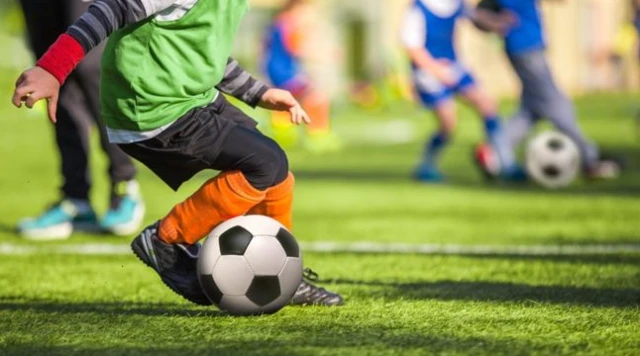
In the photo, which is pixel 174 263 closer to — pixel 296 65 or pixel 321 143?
pixel 296 65

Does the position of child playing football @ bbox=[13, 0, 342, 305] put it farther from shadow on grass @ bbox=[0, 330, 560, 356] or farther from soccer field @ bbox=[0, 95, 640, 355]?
shadow on grass @ bbox=[0, 330, 560, 356]

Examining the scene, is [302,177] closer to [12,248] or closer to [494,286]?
[12,248]

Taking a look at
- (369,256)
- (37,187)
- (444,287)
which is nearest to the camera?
(444,287)

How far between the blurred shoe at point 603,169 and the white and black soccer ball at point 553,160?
0.34 feet

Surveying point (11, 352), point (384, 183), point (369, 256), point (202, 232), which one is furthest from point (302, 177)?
point (11, 352)

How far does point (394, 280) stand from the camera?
5.30 metres

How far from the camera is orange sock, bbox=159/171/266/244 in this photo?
435cm

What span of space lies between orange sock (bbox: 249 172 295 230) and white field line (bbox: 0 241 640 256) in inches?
77.9

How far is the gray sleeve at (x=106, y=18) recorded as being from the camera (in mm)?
3736

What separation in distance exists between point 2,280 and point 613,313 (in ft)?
8.53

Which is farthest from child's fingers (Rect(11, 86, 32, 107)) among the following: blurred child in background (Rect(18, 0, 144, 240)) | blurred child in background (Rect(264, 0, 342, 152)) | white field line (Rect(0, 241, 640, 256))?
blurred child in background (Rect(264, 0, 342, 152))

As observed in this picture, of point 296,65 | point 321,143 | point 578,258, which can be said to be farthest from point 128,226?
point 321,143

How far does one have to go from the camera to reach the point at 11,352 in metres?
3.61

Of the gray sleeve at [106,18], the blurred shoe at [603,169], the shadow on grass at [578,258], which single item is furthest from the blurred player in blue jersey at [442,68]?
the gray sleeve at [106,18]
